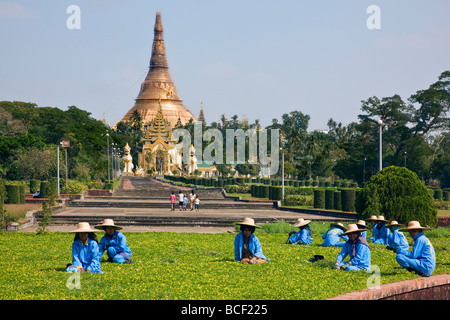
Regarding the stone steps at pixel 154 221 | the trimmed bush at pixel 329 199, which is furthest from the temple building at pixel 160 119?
the stone steps at pixel 154 221

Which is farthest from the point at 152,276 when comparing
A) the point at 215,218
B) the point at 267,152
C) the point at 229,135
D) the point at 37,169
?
the point at 229,135

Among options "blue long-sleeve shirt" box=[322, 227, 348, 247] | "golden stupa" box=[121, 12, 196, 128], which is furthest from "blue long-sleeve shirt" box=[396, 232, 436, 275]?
"golden stupa" box=[121, 12, 196, 128]

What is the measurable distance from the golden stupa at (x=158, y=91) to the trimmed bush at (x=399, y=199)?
439 feet

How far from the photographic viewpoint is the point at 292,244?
1798 centimetres

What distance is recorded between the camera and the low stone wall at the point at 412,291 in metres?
9.89

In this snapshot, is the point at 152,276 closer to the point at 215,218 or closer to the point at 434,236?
the point at 434,236

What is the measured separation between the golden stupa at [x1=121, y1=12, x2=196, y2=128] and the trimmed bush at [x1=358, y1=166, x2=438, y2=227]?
134 m

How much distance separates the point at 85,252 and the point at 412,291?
5.51m

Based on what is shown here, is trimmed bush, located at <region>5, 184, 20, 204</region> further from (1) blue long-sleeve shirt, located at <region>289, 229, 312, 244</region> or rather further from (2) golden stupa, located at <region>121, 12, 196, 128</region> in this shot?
(2) golden stupa, located at <region>121, 12, 196, 128</region>

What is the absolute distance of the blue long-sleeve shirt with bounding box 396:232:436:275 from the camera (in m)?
11.7

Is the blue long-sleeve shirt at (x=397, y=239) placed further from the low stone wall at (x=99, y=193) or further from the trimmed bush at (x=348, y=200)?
the low stone wall at (x=99, y=193)

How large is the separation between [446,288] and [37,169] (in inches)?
1876

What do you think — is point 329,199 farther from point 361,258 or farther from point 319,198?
point 361,258
